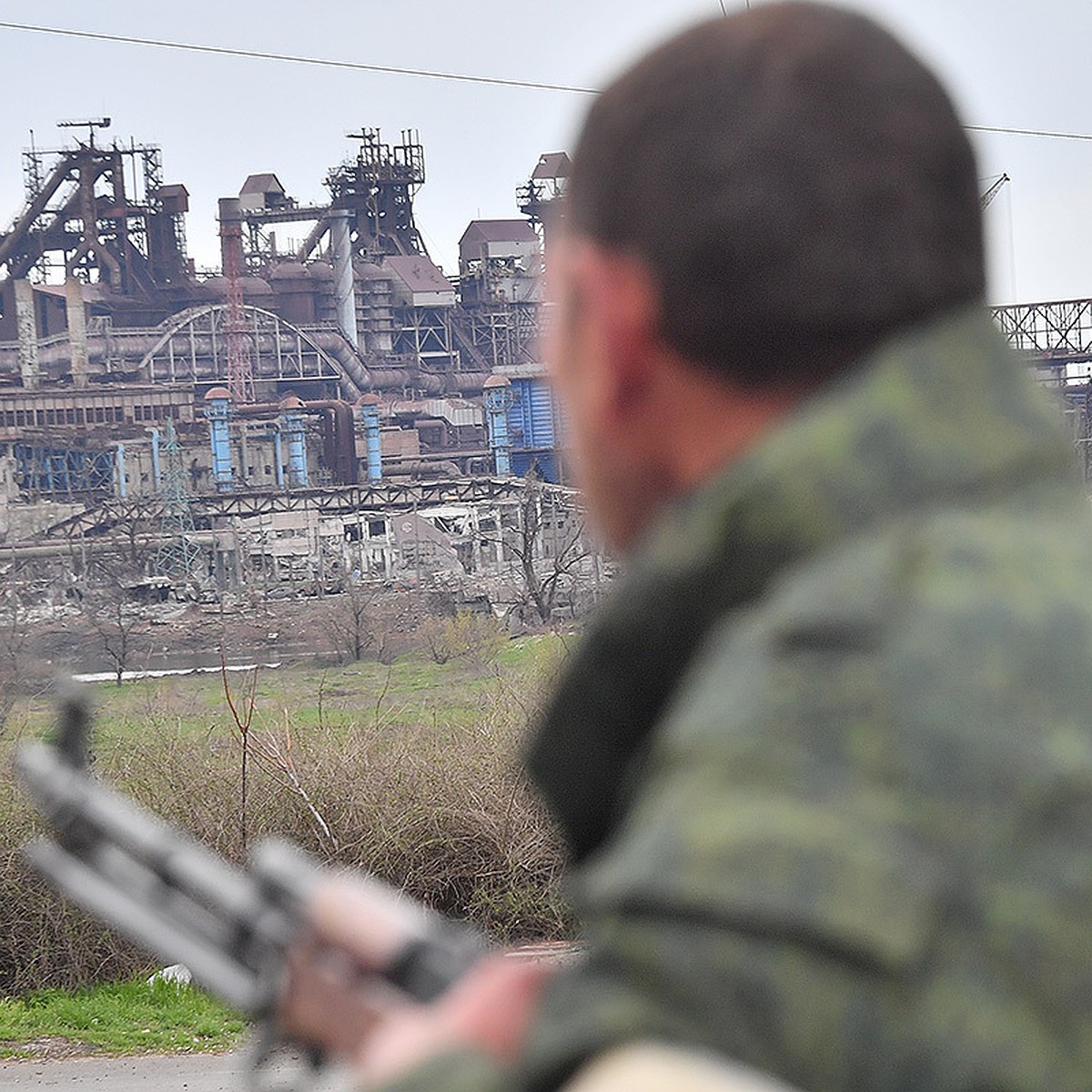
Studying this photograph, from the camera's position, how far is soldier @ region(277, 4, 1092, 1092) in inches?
26.6

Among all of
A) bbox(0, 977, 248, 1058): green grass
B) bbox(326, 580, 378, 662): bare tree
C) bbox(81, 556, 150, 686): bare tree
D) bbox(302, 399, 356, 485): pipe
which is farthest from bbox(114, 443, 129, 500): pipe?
bbox(0, 977, 248, 1058): green grass

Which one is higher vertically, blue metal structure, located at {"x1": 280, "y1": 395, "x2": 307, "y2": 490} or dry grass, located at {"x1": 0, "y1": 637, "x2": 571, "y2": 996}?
blue metal structure, located at {"x1": 280, "y1": 395, "x2": 307, "y2": 490}

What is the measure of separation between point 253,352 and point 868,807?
3045 inches

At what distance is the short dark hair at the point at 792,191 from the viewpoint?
83cm

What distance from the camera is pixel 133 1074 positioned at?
7.84 metres

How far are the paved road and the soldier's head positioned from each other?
7.13m

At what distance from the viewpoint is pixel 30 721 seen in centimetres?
1530

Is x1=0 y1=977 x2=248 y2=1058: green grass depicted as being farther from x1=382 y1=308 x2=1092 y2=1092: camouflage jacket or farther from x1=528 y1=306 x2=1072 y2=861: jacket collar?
x1=382 y1=308 x2=1092 y2=1092: camouflage jacket

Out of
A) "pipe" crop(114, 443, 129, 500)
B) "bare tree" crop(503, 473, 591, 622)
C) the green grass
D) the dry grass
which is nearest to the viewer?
the green grass

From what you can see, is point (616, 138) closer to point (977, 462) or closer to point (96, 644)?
point (977, 462)

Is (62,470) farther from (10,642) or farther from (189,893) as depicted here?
(189,893)

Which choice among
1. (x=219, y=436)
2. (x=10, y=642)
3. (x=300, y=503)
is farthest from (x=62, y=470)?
(x=10, y=642)

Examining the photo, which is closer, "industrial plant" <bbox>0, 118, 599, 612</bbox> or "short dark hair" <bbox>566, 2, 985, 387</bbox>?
"short dark hair" <bbox>566, 2, 985, 387</bbox>

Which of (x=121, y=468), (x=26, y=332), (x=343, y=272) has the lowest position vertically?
(x=121, y=468)
